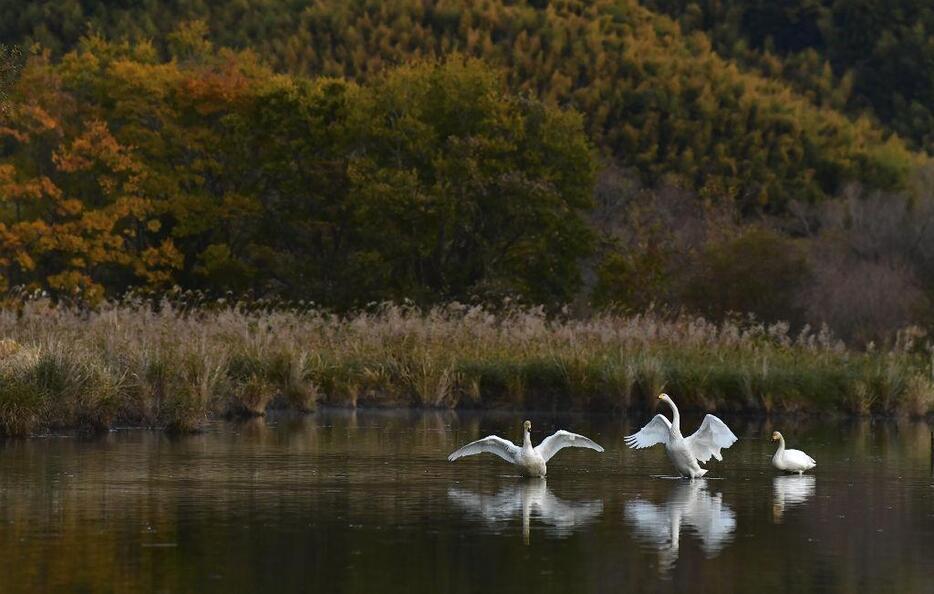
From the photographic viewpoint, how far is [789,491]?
787 inches

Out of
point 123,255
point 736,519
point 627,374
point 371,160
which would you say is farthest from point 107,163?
point 736,519

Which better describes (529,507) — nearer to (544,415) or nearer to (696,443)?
(696,443)

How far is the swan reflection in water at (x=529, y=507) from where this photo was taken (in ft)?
55.9

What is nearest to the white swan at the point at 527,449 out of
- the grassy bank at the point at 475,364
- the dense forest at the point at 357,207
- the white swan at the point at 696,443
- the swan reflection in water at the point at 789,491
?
the white swan at the point at 696,443

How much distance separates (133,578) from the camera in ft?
45.0

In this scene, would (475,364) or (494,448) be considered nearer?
(494,448)

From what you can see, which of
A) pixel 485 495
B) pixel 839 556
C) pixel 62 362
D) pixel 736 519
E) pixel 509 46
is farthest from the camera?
pixel 509 46

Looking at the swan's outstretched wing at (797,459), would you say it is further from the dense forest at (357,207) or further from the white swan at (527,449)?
the dense forest at (357,207)

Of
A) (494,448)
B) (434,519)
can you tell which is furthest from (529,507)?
(494,448)

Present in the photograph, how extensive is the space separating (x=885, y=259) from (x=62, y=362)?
28.8 meters

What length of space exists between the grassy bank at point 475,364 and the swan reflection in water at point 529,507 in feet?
29.0

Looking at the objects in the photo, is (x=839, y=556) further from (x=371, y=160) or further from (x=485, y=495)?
(x=371, y=160)

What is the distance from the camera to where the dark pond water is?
13938 mm

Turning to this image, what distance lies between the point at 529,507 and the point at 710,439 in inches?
138
